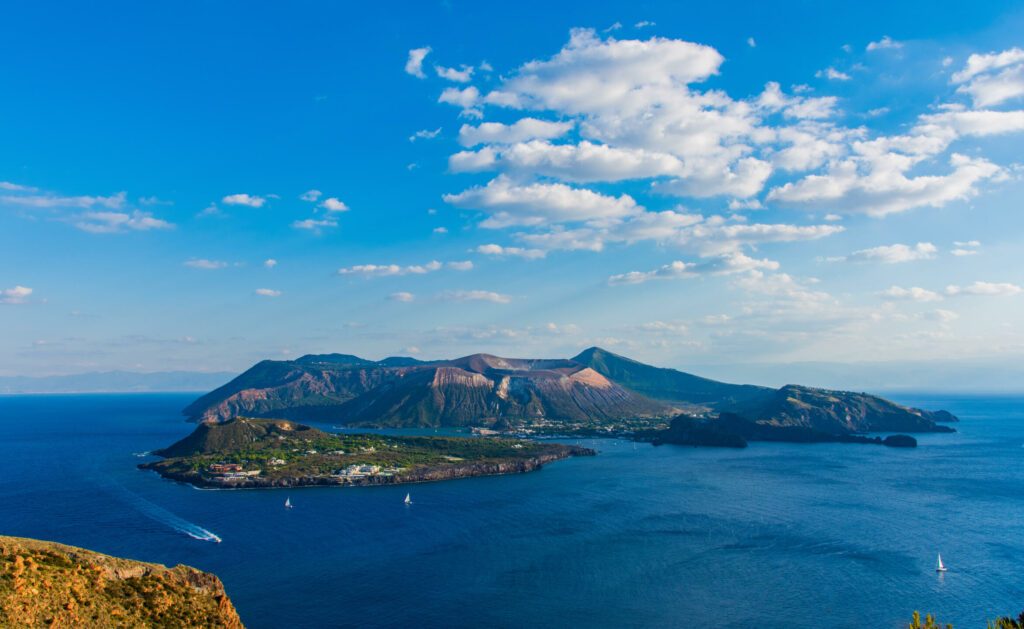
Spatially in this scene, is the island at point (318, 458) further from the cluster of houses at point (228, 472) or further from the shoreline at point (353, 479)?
the shoreline at point (353, 479)

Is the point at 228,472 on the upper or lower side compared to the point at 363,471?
lower

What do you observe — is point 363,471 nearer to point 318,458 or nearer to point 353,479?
point 353,479

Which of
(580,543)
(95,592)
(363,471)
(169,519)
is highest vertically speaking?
(95,592)

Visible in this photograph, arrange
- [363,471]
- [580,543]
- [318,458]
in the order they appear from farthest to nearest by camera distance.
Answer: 1. [318,458]
2. [363,471]
3. [580,543]

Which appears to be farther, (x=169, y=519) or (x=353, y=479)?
(x=353, y=479)

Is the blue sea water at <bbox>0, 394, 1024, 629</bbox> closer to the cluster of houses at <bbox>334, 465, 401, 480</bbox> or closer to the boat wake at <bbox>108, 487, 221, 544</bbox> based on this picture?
the boat wake at <bbox>108, 487, 221, 544</bbox>

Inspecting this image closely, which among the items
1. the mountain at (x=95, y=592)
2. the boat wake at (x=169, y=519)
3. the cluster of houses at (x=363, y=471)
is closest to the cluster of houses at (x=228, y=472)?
the boat wake at (x=169, y=519)

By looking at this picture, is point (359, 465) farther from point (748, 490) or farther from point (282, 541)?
point (748, 490)

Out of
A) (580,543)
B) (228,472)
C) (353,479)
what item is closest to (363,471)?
(353,479)
